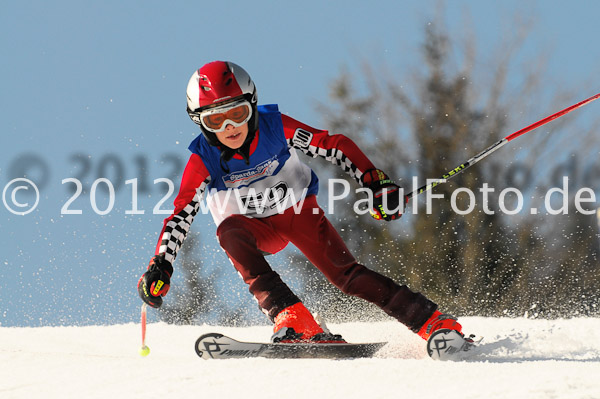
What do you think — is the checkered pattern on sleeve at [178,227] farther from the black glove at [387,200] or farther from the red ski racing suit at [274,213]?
the black glove at [387,200]

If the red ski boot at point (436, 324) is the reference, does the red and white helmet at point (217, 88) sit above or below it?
above

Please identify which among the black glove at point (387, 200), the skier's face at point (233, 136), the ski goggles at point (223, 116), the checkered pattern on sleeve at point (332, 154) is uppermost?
the ski goggles at point (223, 116)

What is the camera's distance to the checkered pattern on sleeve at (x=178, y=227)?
12.6ft

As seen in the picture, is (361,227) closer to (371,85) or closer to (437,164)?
(437,164)

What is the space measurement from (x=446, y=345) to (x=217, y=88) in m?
→ 1.84

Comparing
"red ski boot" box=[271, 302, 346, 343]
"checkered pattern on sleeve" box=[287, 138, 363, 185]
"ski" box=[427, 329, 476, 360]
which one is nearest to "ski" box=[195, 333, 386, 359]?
"red ski boot" box=[271, 302, 346, 343]

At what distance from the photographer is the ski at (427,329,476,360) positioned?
11.8ft

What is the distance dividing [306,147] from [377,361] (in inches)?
59.0

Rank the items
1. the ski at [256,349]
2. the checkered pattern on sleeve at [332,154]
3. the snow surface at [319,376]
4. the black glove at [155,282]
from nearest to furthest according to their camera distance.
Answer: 1. the snow surface at [319,376]
2. the ski at [256,349]
3. the black glove at [155,282]
4. the checkered pattern on sleeve at [332,154]

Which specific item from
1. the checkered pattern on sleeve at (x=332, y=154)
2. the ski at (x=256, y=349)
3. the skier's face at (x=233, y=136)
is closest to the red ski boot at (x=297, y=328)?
the ski at (x=256, y=349)

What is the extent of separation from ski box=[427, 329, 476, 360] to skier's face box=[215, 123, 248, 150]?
1.48 meters

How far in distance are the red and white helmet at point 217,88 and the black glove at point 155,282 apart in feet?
2.43

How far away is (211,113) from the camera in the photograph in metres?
3.81

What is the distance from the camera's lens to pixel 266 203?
4.10m
